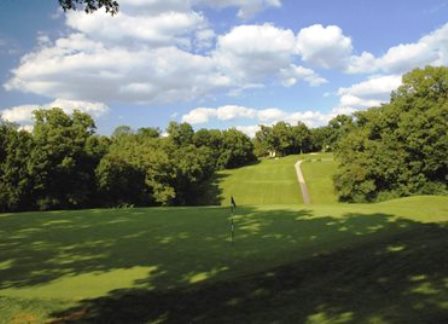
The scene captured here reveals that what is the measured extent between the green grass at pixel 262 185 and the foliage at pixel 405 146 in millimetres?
15223

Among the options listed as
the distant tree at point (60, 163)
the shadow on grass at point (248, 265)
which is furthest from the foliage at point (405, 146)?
the shadow on grass at point (248, 265)

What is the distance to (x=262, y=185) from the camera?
287ft

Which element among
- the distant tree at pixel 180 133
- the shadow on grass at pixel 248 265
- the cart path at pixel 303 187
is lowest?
the cart path at pixel 303 187

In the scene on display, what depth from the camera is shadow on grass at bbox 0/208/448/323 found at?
32.1ft

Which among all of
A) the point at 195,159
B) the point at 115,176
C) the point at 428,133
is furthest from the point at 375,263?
the point at 195,159

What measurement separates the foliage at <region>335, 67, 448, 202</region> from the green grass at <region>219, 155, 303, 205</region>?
15223 mm

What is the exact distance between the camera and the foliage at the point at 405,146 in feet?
179

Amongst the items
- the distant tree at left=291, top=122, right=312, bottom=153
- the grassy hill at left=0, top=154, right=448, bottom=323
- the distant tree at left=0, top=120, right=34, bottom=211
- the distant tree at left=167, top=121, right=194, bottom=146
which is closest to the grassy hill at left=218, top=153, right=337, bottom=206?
the distant tree at left=167, top=121, right=194, bottom=146

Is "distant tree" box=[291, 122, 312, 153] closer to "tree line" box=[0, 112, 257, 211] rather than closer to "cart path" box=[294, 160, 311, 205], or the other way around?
"cart path" box=[294, 160, 311, 205]

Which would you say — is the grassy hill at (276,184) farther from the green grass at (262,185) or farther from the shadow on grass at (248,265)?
the shadow on grass at (248,265)

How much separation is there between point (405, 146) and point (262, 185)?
113ft

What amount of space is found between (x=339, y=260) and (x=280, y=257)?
1748mm

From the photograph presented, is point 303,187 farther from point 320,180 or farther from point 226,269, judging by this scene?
point 226,269

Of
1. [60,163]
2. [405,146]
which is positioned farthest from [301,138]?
[60,163]
